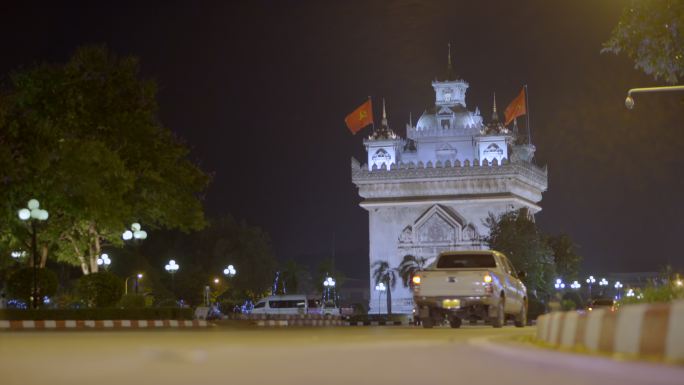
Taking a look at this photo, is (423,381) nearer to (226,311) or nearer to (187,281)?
(226,311)

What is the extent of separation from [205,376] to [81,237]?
32.5 meters

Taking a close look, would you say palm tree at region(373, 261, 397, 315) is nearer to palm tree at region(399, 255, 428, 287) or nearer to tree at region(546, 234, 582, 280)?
palm tree at region(399, 255, 428, 287)

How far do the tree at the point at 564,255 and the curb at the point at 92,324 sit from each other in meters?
57.3

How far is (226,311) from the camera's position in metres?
80.4

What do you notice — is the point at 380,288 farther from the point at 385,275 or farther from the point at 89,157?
the point at 89,157

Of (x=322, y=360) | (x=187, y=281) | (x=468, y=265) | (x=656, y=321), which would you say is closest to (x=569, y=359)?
(x=656, y=321)

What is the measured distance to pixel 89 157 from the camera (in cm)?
3691

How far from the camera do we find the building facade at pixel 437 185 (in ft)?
331

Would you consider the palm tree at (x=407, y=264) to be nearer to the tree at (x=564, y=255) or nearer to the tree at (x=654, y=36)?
the tree at (x=564, y=255)

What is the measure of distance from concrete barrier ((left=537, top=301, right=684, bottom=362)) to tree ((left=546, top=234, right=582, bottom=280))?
75490mm

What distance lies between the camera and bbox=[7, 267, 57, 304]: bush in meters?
35.6

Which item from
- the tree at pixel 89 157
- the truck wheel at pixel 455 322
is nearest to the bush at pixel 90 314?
the tree at pixel 89 157

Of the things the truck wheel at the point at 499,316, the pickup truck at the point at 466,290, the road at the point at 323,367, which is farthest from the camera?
the truck wheel at the point at 499,316

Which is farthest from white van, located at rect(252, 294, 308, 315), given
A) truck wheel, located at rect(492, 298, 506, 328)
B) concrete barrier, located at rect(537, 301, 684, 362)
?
→ concrete barrier, located at rect(537, 301, 684, 362)
